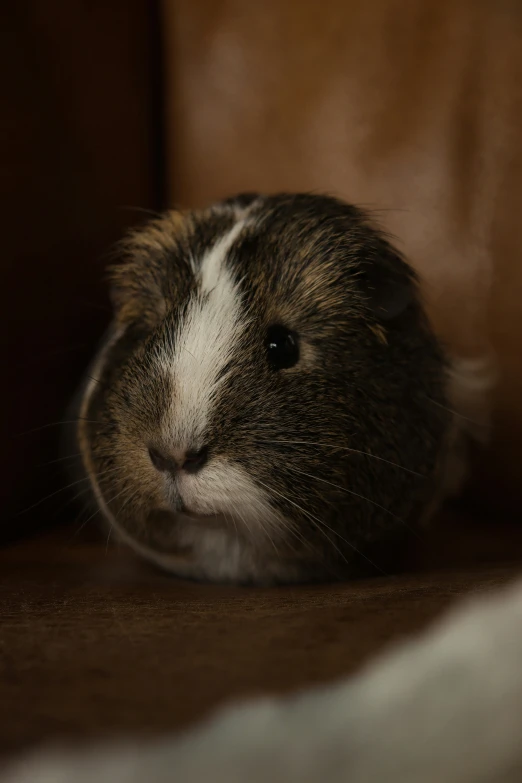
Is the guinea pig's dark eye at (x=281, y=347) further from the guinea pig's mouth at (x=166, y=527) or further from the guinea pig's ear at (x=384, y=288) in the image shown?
the guinea pig's mouth at (x=166, y=527)

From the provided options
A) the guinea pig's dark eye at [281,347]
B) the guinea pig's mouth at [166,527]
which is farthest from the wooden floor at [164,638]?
the guinea pig's dark eye at [281,347]

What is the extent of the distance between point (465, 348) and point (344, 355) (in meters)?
0.55

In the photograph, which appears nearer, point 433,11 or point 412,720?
point 412,720

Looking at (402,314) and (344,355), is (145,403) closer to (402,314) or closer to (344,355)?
(344,355)

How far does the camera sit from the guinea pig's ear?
102cm

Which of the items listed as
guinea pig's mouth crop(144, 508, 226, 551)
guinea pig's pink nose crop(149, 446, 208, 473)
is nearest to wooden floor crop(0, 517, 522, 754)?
guinea pig's mouth crop(144, 508, 226, 551)

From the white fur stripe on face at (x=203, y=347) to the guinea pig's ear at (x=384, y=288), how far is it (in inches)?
7.4

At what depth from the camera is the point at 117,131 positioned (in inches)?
55.3

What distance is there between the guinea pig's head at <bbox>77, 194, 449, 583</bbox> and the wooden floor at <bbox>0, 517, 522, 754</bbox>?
0.08 m

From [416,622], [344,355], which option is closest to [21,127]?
[344,355]

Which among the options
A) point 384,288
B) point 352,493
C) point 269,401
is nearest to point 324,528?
point 352,493

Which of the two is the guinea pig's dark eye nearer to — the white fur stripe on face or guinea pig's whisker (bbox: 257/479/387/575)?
the white fur stripe on face

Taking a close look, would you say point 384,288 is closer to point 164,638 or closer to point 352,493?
point 352,493

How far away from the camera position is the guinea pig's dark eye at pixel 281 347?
96cm
